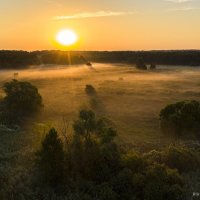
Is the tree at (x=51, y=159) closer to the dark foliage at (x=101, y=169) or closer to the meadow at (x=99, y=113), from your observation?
the dark foliage at (x=101, y=169)

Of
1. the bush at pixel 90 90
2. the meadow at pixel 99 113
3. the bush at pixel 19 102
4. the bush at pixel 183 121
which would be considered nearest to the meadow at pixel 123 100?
the meadow at pixel 99 113

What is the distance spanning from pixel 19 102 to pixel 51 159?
22.9 meters

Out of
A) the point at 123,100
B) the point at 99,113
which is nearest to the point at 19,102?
the point at 99,113

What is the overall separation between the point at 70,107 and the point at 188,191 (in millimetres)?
28103

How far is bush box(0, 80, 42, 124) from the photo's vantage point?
49.4 meters

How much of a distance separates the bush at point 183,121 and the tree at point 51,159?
1499 centimetres

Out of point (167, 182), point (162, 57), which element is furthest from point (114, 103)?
point (162, 57)

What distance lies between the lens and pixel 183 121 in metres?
41.8

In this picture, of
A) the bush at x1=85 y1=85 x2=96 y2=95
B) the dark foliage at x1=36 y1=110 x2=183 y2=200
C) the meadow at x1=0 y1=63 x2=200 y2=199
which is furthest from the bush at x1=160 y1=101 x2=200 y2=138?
the bush at x1=85 y1=85 x2=96 y2=95

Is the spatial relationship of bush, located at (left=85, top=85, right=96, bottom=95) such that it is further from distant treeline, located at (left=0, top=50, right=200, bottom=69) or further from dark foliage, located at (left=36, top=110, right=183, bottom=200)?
distant treeline, located at (left=0, top=50, right=200, bottom=69)

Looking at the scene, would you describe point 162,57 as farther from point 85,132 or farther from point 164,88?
point 85,132

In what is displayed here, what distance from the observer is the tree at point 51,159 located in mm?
28891

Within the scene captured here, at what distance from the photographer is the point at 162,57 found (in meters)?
160

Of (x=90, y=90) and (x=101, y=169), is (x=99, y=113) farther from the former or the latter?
(x=101, y=169)
